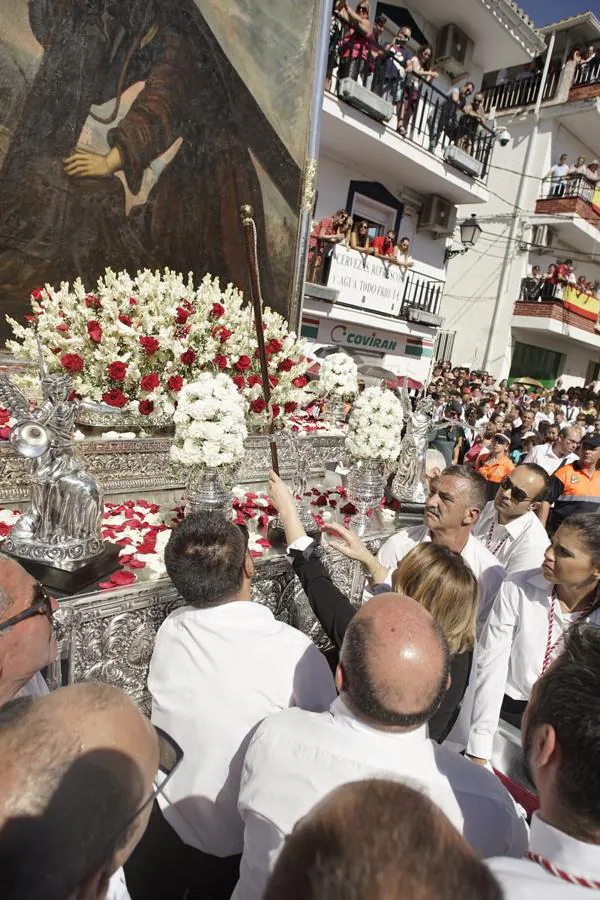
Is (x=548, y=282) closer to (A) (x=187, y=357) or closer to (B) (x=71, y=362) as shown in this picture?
(A) (x=187, y=357)

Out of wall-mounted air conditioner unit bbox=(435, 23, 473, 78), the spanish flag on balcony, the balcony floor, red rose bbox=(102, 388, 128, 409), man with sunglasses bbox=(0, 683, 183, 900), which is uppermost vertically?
wall-mounted air conditioner unit bbox=(435, 23, 473, 78)

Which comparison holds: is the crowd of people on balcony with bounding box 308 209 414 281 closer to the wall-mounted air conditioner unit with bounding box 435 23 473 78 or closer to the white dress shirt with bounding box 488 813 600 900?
the wall-mounted air conditioner unit with bounding box 435 23 473 78

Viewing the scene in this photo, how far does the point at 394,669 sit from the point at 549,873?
444 millimetres

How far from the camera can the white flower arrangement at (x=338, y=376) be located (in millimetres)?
5742

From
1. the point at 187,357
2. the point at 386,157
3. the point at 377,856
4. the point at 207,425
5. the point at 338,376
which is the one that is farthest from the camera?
the point at 386,157

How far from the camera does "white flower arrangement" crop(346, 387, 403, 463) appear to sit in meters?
3.55

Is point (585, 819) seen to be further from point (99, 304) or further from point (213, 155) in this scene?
point (213, 155)

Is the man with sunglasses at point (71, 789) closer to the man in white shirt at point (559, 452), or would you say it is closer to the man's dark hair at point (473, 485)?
the man's dark hair at point (473, 485)

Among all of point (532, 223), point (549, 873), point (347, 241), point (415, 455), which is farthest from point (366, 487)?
point (532, 223)

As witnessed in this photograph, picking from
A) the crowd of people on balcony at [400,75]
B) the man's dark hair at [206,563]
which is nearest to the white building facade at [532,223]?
the crowd of people on balcony at [400,75]

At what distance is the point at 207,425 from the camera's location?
2646 millimetres

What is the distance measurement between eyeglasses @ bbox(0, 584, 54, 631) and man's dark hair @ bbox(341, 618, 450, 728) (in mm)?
870

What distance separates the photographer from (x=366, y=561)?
250 centimetres

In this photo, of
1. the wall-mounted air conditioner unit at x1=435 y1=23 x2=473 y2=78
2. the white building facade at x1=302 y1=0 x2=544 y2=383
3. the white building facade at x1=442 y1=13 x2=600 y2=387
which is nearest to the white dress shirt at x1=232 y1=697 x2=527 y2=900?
the white building facade at x1=302 y1=0 x2=544 y2=383
